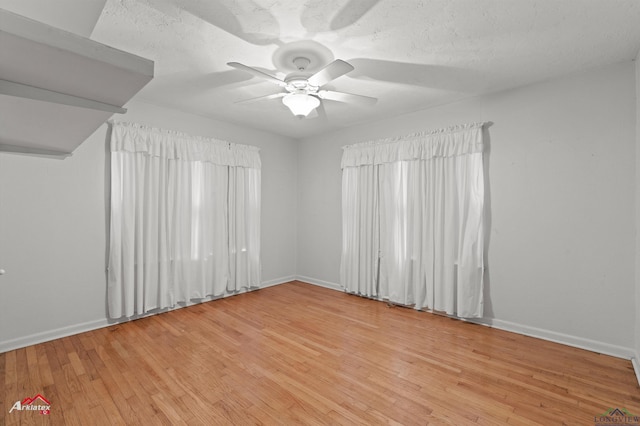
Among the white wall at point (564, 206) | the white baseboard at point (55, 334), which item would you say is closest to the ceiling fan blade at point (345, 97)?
the white wall at point (564, 206)

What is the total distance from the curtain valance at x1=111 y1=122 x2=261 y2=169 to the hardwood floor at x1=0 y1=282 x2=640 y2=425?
2083mm

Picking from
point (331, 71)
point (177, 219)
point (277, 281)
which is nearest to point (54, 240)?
point (177, 219)

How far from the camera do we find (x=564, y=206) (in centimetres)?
294

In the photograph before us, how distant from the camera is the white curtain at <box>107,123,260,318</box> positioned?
11.3 feet

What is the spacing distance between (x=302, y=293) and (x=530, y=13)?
412 centimetres

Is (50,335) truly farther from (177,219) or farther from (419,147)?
(419,147)

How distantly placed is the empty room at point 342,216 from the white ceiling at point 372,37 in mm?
22

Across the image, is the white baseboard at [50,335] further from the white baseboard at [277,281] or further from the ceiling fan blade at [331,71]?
the ceiling fan blade at [331,71]

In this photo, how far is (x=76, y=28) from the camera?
213 cm

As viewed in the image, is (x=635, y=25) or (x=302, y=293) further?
(x=302, y=293)

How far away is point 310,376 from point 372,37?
270 centimetres

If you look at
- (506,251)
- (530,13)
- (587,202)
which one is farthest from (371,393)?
(530,13)

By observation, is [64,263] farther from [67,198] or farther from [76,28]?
[76,28]

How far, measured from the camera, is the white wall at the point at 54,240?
2.83 m
